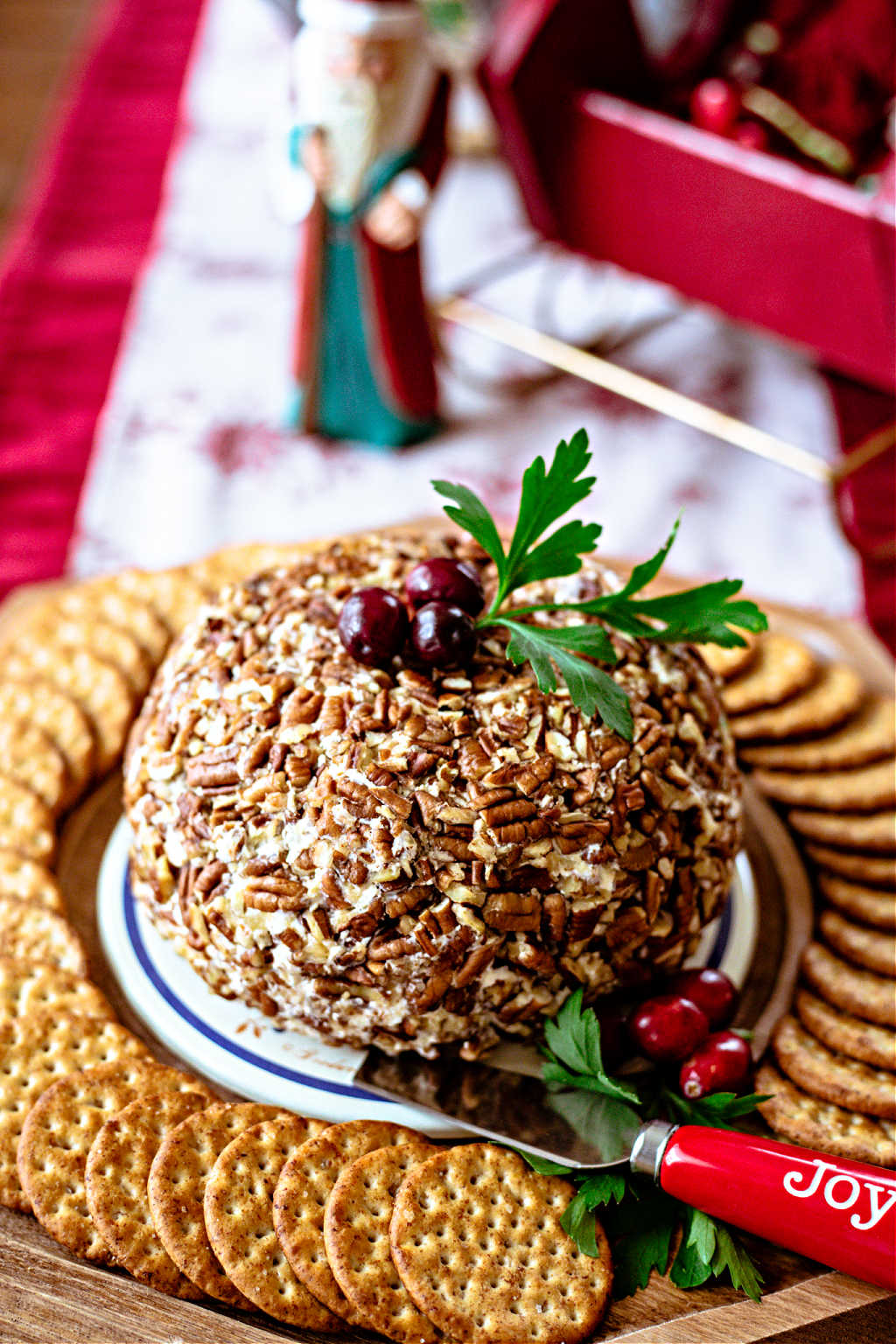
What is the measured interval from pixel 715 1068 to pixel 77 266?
3.09m

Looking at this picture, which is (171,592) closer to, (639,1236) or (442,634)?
(442,634)

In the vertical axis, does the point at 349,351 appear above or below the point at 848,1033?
below

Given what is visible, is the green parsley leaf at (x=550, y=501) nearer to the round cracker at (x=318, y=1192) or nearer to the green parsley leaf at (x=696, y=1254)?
the round cracker at (x=318, y=1192)

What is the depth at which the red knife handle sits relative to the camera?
1.45m

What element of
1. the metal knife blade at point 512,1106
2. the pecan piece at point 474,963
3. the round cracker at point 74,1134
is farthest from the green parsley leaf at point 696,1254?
the round cracker at point 74,1134

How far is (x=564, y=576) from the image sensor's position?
1734 mm

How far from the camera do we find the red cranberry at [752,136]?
3.22 meters

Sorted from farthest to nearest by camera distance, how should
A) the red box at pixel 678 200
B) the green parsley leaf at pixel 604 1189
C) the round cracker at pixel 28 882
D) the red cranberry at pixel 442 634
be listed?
the red box at pixel 678 200 → the round cracker at pixel 28 882 → the red cranberry at pixel 442 634 → the green parsley leaf at pixel 604 1189

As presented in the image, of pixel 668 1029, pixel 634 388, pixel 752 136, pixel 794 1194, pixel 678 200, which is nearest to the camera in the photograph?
pixel 794 1194

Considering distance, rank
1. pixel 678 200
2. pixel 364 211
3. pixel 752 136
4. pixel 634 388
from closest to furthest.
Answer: pixel 364 211 → pixel 678 200 → pixel 752 136 → pixel 634 388

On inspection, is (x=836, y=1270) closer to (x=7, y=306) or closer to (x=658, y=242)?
(x=658, y=242)

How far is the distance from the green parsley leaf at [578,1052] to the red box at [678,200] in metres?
1.85

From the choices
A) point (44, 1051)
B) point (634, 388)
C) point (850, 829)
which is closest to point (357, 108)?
point (634, 388)

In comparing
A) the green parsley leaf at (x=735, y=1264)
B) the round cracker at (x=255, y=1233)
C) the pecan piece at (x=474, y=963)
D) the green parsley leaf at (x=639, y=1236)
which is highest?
the pecan piece at (x=474, y=963)
